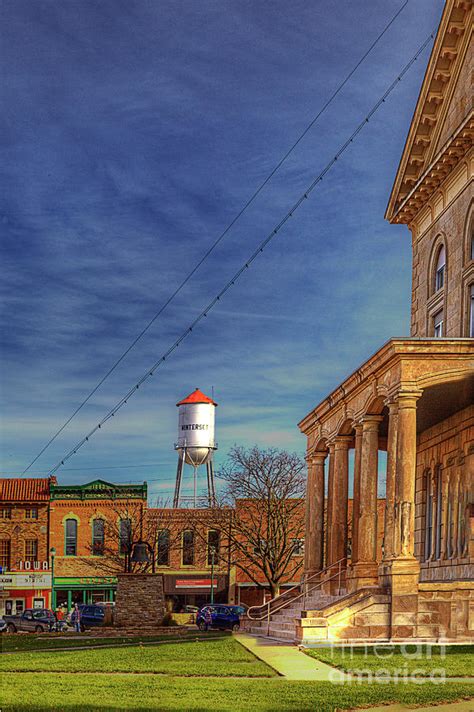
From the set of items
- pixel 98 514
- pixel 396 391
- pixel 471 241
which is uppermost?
pixel 471 241

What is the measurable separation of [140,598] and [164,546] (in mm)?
36634

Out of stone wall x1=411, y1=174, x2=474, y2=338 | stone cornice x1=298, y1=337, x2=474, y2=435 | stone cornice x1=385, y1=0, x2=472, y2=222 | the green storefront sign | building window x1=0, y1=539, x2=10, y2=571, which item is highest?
stone cornice x1=385, y1=0, x2=472, y2=222

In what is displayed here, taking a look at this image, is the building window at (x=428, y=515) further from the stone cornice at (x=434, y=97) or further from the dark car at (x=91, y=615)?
the dark car at (x=91, y=615)

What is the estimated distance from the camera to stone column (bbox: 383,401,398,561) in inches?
980

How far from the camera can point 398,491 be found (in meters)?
25.1

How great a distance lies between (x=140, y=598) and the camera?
37.3 meters

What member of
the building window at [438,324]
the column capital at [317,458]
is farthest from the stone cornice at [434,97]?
the column capital at [317,458]

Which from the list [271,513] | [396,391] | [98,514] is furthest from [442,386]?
[98,514]

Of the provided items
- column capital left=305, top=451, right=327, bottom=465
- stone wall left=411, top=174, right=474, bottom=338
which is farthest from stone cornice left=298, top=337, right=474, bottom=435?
column capital left=305, top=451, right=327, bottom=465

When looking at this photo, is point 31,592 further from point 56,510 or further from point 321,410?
point 321,410

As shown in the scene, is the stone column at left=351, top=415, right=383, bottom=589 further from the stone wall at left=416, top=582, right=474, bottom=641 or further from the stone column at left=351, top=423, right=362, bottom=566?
the stone wall at left=416, top=582, right=474, bottom=641

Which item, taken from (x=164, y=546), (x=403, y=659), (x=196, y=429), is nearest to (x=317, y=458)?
(x=403, y=659)

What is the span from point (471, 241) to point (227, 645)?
43.4 feet

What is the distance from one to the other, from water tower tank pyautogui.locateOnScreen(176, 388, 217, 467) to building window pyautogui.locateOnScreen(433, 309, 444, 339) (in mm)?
49449
